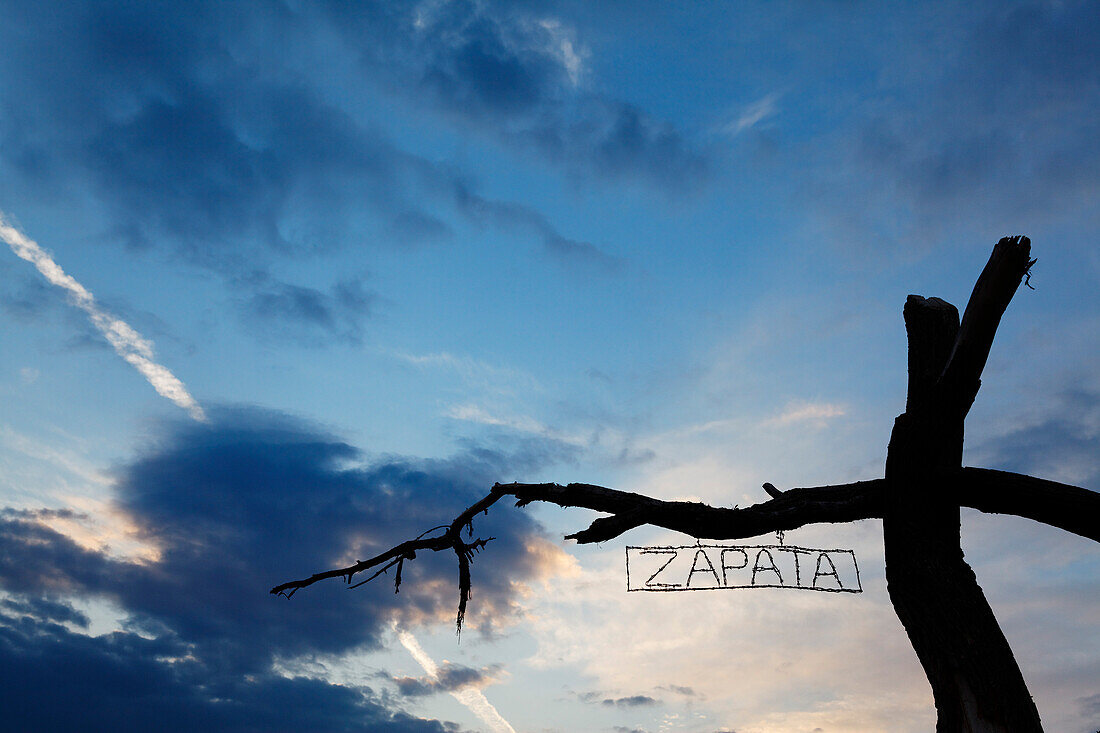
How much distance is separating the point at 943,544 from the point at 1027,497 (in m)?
0.99

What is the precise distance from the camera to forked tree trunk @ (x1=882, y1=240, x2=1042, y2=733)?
7320 mm

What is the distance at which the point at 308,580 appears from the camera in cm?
963

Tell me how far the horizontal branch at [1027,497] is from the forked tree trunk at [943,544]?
0.21 m

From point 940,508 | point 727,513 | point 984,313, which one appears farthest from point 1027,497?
point 727,513

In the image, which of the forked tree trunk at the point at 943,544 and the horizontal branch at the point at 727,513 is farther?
the horizontal branch at the point at 727,513

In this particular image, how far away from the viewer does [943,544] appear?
322 inches

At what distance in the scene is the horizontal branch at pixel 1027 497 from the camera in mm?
8016

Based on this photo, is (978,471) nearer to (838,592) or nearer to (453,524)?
(838,592)

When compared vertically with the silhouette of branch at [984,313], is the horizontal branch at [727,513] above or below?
below

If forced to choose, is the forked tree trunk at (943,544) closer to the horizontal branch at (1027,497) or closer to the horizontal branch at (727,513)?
the horizontal branch at (1027,497)

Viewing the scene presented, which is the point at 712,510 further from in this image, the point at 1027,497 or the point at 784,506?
the point at 1027,497

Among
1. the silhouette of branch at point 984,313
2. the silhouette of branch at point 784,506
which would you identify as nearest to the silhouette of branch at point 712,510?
the silhouette of branch at point 784,506

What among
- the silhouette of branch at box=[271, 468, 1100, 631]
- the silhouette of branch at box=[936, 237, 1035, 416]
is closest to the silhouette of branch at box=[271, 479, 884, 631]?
the silhouette of branch at box=[271, 468, 1100, 631]

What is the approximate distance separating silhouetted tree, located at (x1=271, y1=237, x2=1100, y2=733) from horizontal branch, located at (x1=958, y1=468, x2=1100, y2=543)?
1 centimetres
